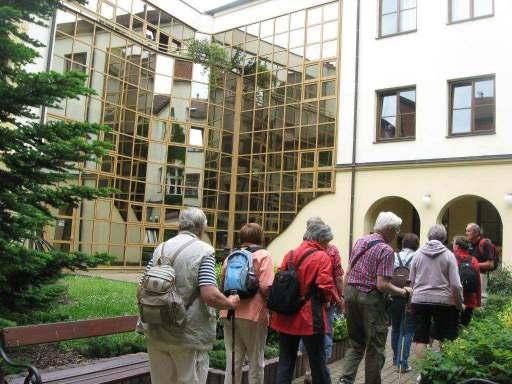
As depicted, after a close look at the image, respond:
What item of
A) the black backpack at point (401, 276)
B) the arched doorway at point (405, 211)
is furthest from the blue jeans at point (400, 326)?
the arched doorway at point (405, 211)

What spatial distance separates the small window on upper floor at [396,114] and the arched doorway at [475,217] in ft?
11.0

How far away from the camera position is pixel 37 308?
658cm

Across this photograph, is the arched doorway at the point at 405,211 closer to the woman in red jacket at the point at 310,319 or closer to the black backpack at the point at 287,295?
the woman in red jacket at the point at 310,319

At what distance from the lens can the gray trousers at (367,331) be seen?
5.59 m

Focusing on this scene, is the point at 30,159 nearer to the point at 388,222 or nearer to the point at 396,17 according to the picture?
the point at 388,222

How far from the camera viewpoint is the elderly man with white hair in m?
5.58

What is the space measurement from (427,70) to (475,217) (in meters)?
5.93

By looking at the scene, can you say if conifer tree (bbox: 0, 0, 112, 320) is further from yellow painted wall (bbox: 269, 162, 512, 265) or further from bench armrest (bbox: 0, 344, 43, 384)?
yellow painted wall (bbox: 269, 162, 512, 265)

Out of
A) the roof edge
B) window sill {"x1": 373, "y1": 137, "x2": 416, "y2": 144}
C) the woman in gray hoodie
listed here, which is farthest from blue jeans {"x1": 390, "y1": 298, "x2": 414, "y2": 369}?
the roof edge

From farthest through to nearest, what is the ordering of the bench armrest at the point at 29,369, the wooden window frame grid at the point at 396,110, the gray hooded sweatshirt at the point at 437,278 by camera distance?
1. the wooden window frame grid at the point at 396,110
2. the gray hooded sweatshirt at the point at 437,278
3. the bench armrest at the point at 29,369

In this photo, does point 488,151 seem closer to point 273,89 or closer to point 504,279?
point 504,279

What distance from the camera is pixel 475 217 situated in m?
20.4

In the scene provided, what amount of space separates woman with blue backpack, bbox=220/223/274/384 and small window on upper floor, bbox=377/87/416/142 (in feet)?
47.1

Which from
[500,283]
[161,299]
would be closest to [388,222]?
[161,299]
